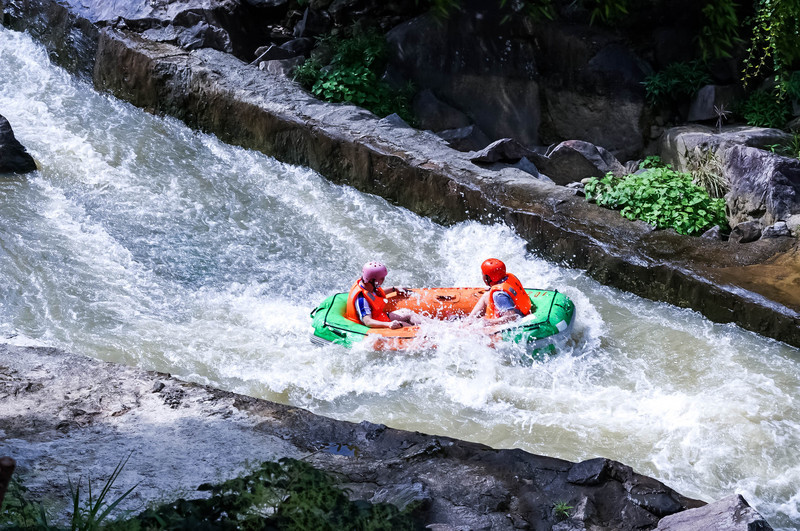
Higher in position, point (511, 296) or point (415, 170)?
point (415, 170)

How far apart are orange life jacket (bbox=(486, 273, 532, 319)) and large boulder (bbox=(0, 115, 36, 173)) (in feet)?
19.9

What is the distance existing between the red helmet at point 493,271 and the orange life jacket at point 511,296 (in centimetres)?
5

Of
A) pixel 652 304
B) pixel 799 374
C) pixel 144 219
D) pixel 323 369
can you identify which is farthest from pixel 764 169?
pixel 144 219

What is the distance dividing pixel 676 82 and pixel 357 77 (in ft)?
14.1

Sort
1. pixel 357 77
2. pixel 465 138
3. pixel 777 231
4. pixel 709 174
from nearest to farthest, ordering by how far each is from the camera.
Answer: pixel 777 231
pixel 709 174
pixel 465 138
pixel 357 77

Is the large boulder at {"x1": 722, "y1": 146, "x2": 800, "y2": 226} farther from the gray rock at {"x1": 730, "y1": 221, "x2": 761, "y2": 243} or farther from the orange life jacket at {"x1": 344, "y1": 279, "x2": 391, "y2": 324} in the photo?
the orange life jacket at {"x1": 344, "y1": 279, "x2": 391, "y2": 324}

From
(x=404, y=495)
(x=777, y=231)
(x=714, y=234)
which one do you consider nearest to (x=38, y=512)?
(x=404, y=495)

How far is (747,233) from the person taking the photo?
26.2 ft

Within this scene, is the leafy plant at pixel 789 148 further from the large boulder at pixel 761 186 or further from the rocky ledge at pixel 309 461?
the rocky ledge at pixel 309 461

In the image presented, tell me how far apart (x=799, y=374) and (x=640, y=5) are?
256 inches

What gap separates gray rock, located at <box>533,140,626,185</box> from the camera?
33.2ft

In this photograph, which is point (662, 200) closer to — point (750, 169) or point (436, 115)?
point (750, 169)

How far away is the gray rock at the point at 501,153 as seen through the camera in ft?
31.3

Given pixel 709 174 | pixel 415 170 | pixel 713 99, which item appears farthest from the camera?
pixel 713 99
